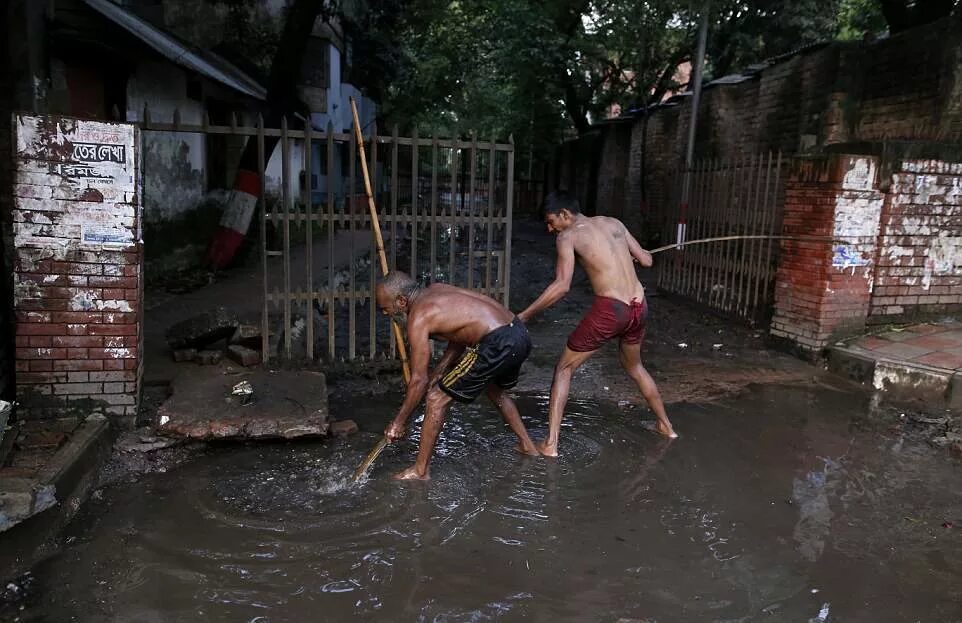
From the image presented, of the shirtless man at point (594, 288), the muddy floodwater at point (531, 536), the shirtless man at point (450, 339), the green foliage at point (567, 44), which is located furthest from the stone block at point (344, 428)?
the green foliage at point (567, 44)

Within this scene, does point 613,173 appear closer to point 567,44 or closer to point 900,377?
point 567,44

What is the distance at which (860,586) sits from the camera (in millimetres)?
3072

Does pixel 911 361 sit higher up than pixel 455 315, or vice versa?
pixel 455 315

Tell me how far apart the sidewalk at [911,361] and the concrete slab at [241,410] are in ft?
15.5

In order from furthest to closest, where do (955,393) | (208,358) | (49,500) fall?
1. (955,393)
2. (208,358)
3. (49,500)

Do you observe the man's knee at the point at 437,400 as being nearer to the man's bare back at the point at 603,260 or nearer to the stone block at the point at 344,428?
the stone block at the point at 344,428

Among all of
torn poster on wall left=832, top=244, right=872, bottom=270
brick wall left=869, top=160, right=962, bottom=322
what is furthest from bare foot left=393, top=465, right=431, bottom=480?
brick wall left=869, top=160, right=962, bottom=322

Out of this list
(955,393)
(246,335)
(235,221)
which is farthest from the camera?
(235,221)

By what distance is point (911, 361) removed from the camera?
5938 mm

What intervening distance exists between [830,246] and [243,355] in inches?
211

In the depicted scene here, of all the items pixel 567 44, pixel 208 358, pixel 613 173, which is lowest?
pixel 208 358

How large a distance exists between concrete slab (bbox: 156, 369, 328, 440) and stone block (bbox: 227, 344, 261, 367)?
0.42 m

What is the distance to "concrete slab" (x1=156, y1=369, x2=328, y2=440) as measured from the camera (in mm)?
4320

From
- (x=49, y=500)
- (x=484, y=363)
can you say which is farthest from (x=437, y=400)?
(x=49, y=500)
